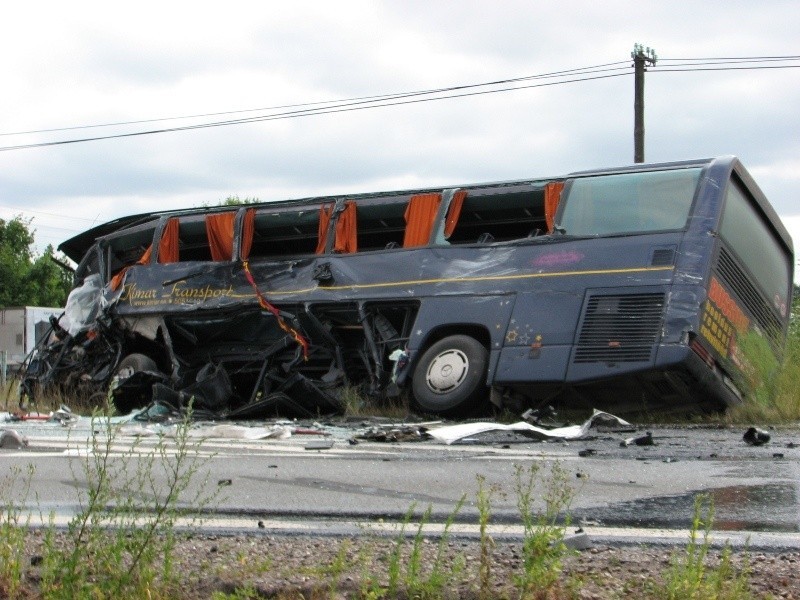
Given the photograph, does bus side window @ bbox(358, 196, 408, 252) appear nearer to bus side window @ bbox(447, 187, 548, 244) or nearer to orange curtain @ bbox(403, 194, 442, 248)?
orange curtain @ bbox(403, 194, 442, 248)

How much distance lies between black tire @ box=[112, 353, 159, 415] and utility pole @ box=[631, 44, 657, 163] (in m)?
14.1

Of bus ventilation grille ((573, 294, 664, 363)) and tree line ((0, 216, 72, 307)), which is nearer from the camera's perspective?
bus ventilation grille ((573, 294, 664, 363))

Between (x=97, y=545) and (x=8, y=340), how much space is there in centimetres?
3565

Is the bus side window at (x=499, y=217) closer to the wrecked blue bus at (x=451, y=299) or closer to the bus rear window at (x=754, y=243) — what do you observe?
the wrecked blue bus at (x=451, y=299)

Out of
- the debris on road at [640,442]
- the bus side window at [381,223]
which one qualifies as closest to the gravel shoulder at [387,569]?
the debris on road at [640,442]

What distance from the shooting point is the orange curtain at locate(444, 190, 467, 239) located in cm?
1357

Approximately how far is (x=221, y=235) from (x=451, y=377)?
4.46 m

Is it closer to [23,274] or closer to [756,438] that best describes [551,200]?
[756,438]

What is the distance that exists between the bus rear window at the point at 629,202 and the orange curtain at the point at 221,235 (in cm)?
484

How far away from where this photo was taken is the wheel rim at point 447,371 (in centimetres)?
1262

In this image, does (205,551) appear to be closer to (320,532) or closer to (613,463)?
(320,532)

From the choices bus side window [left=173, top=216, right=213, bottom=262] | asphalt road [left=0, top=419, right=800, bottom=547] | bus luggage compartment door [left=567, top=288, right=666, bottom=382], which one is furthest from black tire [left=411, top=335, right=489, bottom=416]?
bus side window [left=173, top=216, right=213, bottom=262]

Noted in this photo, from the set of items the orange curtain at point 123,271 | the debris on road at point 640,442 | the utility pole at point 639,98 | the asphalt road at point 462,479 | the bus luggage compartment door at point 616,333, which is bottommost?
the asphalt road at point 462,479

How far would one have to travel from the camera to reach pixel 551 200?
12938 millimetres
